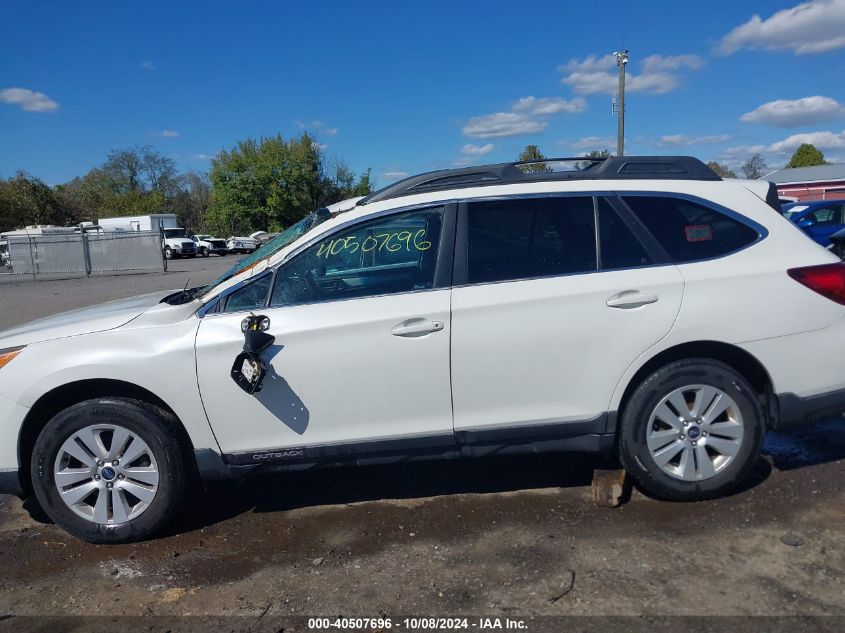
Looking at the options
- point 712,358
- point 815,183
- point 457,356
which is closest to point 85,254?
point 457,356

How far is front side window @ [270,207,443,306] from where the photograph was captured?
3.82 metres

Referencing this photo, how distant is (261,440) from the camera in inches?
148

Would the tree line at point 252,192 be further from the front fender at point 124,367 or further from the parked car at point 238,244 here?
the front fender at point 124,367

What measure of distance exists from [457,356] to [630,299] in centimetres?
101

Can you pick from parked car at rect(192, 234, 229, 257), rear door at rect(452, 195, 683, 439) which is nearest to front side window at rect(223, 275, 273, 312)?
rear door at rect(452, 195, 683, 439)

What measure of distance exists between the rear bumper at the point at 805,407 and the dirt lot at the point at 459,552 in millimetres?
480

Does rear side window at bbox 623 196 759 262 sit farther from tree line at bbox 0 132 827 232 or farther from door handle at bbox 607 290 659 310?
tree line at bbox 0 132 827 232

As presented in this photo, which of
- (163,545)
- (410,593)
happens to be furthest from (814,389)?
(163,545)

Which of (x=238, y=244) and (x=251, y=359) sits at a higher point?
(x=238, y=244)

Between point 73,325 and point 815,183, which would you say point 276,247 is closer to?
point 73,325

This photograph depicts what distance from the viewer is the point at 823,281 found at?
3.88m

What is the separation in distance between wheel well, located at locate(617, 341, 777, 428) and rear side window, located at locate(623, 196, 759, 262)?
0.53m

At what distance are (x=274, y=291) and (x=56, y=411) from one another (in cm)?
139

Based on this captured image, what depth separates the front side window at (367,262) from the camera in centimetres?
382
